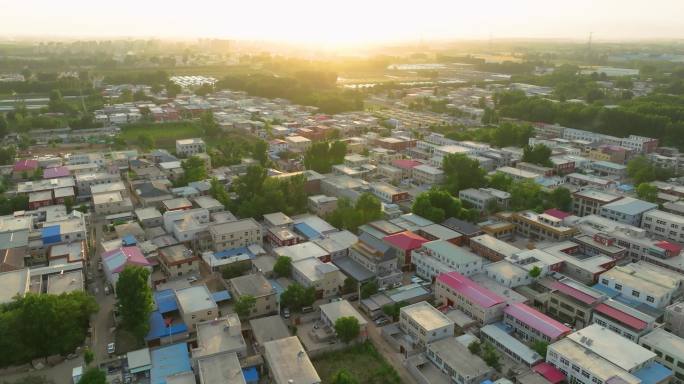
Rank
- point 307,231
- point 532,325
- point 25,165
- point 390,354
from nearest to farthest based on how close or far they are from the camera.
Result: point 390,354 → point 532,325 → point 307,231 → point 25,165

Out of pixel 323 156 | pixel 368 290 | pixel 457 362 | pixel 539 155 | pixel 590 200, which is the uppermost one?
pixel 323 156

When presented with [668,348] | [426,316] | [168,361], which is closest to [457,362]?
[426,316]

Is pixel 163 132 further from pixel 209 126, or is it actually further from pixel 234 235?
pixel 234 235

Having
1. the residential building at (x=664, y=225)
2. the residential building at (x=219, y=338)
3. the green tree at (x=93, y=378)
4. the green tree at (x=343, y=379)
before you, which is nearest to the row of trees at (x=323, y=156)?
the residential building at (x=219, y=338)

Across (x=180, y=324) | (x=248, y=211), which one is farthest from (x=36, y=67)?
(x=180, y=324)

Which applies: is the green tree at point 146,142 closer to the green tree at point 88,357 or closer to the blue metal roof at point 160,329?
the blue metal roof at point 160,329

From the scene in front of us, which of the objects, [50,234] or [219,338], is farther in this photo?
[50,234]

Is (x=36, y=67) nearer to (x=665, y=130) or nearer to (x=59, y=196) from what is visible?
(x=59, y=196)
